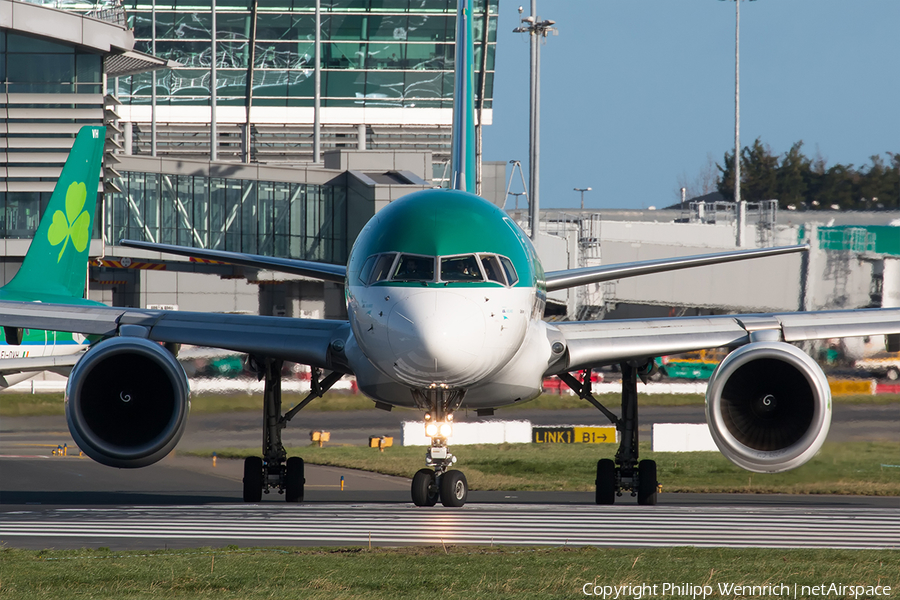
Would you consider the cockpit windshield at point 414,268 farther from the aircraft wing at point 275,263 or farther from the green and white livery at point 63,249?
the green and white livery at point 63,249

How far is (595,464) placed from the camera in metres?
29.2

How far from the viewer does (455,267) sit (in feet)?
47.3

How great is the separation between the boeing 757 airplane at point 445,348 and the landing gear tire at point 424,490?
2 cm

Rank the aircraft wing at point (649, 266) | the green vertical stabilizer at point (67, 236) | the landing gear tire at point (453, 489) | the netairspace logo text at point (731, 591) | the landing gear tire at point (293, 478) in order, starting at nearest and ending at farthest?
1. the netairspace logo text at point (731, 591)
2. the landing gear tire at point (453, 489)
3. the aircraft wing at point (649, 266)
4. the landing gear tire at point (293, 478)
5. the green vertical stabilizer at point (67, 236)

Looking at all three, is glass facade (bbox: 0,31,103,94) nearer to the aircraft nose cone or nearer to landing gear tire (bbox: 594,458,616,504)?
landing gear tire (bbox: 594,458,616,504)

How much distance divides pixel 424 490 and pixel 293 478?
3.77 meters

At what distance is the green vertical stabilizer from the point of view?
3125cm

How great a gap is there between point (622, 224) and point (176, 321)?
55.1 meters

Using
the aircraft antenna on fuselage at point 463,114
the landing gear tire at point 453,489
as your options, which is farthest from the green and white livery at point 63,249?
the landing gear tire at point 453,489

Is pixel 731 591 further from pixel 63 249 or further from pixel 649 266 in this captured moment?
pixel 63 249

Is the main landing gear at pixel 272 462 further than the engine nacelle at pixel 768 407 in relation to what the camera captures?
Yes

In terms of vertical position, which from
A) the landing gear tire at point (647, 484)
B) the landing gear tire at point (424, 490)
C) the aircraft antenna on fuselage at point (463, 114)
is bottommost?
Result: the landing gear tire at point (647, 484)

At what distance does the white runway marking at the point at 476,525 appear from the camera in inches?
531

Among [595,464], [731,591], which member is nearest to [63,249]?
[595,464]
